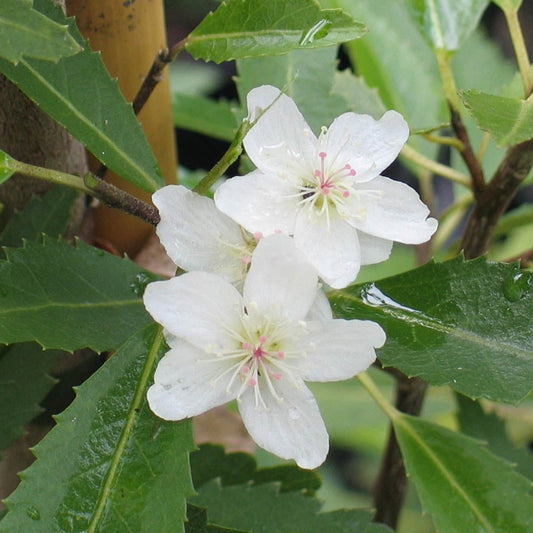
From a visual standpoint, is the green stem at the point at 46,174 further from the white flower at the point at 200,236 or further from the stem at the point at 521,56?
the stem at the point at 521,56

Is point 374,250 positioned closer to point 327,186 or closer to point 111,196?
point 327,186

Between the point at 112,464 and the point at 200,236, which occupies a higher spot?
the point at 200,236

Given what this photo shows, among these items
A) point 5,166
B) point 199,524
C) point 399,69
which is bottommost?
point 199,524

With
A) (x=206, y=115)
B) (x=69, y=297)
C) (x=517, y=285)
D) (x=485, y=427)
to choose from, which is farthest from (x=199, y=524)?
(x=206, y=115)

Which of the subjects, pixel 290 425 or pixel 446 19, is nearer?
pixel 290 425

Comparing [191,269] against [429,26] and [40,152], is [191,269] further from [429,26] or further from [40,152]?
[429,26]

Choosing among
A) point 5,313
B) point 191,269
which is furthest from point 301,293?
point 5,313
